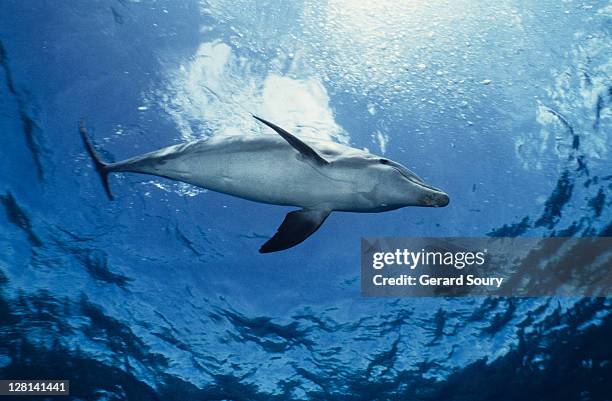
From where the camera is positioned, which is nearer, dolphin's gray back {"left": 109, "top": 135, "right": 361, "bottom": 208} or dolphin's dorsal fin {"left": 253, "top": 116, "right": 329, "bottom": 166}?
dolphin's dorsal fin {"left": 253, "top": 116, "right": 329, "bottom": 166}

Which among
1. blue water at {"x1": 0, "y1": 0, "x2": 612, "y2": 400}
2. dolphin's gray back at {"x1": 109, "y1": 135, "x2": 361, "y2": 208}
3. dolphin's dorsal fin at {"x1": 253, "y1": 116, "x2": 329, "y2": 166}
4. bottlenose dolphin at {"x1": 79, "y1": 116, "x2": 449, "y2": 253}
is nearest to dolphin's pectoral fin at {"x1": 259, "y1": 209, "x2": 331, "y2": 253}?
bottlenose dolphin at {"x1": 79, "y1": 116, "x2": 449, "y2": 253}

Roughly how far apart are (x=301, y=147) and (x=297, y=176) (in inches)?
14.7

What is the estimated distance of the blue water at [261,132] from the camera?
8.56m

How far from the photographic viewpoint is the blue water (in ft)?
28.1

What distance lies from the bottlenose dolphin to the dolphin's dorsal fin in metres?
0.01

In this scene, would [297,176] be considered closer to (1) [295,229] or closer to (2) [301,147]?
(2) [301,147]

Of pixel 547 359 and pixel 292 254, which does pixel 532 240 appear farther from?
pixel 292 254

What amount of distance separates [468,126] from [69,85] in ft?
28.3

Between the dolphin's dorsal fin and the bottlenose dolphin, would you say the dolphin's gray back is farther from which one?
the dolphin's dorsal fin

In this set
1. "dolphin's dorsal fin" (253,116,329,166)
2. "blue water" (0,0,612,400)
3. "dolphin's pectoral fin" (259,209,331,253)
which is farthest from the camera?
"blue water" (0,0,612,400)

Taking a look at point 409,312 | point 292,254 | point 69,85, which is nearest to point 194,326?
point 292,254

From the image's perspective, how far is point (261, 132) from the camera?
29.7 feet

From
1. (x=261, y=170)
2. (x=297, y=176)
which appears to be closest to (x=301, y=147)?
(x=297, y=176)

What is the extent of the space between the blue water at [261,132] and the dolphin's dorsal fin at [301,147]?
17.6 feet
